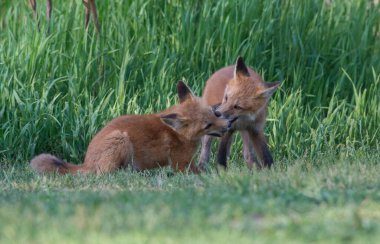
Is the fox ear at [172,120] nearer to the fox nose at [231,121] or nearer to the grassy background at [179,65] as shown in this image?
the fox nose at [231,121]

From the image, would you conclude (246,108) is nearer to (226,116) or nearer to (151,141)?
(226,116)

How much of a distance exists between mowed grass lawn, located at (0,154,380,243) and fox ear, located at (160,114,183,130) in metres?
2.14

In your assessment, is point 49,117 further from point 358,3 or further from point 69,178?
point 358,3

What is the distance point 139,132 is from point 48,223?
4.03 meters

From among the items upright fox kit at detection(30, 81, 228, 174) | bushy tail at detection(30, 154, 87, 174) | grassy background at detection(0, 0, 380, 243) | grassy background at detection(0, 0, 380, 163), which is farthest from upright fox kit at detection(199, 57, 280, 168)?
bushy tail at detection(30, 154, 87, 174)

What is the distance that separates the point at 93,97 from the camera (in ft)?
34.2

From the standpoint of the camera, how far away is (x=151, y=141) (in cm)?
891

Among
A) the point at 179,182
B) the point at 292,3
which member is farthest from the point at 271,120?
the point at 179,182

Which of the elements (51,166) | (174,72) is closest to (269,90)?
(174,72)

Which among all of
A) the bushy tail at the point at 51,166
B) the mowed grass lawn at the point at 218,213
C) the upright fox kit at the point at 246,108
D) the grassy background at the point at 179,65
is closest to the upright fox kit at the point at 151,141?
the bushy tail at the point at 51,166

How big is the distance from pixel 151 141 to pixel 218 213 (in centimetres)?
393

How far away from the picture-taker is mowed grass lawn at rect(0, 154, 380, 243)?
14.9 feet

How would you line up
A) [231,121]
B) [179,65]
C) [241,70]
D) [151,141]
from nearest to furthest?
1. [151,141]
2. [231,121]
3. [241,70]
4. [179,65]

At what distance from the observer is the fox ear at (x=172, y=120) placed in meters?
8.88
